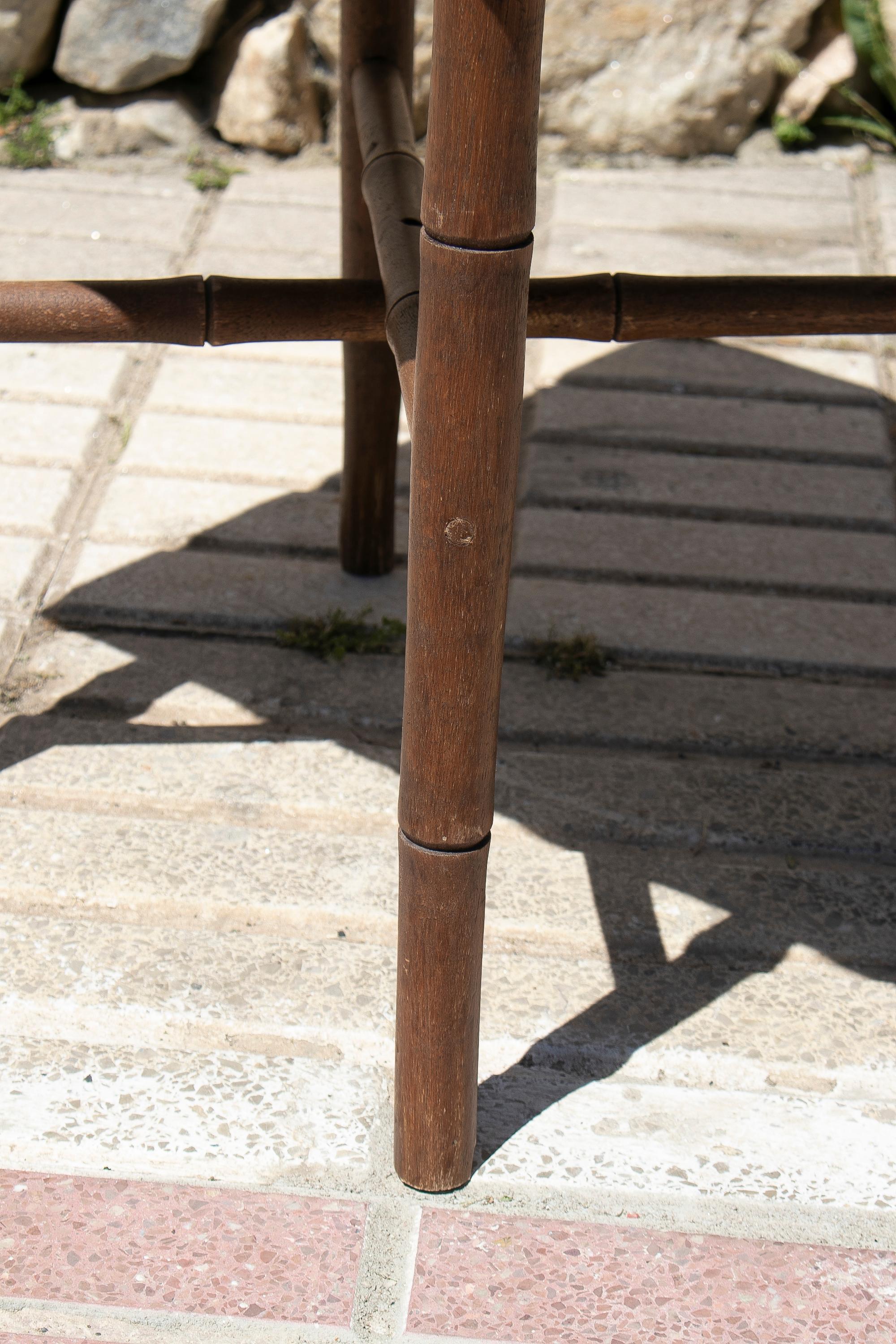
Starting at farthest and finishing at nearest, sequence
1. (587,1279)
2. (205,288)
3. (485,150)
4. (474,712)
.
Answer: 1. (205,288)
2. (587,1279)
3. (474,712)
4. (485,150)

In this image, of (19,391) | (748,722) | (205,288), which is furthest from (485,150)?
(19,391)

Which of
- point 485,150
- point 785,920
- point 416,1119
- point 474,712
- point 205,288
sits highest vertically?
point 485,150

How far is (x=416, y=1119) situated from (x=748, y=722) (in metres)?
1.22

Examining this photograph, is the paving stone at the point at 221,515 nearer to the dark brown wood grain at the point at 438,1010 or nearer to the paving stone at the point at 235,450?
the paving stone at the point at 235,450

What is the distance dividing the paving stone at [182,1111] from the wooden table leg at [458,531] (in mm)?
149

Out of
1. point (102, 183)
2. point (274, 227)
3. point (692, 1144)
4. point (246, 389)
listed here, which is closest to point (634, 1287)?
point (692, 1144)

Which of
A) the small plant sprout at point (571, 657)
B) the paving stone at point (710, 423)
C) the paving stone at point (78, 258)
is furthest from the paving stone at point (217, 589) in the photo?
the paving stone at point (78, 258)

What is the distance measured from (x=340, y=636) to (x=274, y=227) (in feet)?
6.78

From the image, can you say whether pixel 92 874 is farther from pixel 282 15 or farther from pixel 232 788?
pixel 282 15

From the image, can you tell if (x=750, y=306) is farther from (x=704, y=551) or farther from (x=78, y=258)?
(x=78, y=258)

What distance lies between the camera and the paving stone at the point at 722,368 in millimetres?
3850

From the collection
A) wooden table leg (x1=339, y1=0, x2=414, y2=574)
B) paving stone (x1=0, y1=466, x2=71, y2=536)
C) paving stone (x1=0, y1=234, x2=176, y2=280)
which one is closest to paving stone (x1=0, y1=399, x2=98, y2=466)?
paving stone (x1=0, y1=466, x2=71, y2=536)

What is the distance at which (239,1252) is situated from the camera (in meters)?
1.73

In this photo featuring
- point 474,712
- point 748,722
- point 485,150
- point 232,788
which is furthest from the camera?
point 748,722
